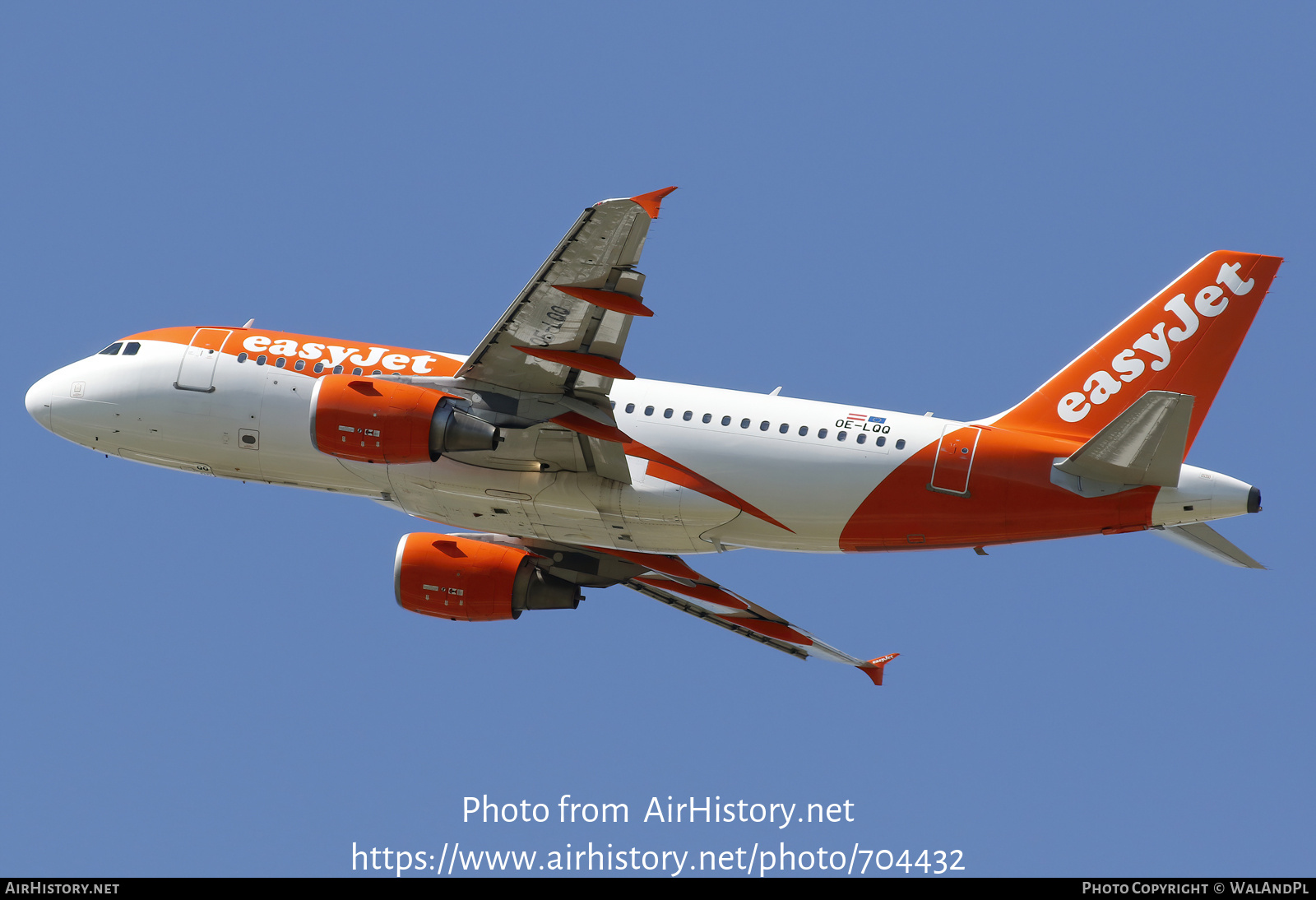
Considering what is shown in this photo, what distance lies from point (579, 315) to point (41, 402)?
13.9m

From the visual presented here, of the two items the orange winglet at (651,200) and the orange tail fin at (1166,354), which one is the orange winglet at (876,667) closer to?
the orange tail fin at (1166,354)

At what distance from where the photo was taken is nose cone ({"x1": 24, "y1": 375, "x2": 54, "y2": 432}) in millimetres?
32844

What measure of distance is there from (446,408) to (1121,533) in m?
13.9

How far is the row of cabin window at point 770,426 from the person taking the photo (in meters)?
30.0

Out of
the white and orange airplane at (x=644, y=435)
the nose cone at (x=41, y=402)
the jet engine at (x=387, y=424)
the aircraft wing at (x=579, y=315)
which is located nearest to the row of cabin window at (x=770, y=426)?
the white and orange airplane at (x=644, y=435)

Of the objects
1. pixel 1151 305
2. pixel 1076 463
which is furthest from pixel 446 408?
pixel 1151 305

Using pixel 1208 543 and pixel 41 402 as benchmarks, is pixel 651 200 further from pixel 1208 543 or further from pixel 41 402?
pixel 41 402

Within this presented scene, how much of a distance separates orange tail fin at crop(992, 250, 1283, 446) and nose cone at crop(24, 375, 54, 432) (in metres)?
21.6

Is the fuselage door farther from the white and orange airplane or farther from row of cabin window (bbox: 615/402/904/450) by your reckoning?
row of cabin window (bbox: 615/402/904/450)

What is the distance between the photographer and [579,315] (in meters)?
27.5

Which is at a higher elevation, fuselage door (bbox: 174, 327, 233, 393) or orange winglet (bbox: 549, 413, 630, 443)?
fuselage door (bbox: 174, 327, 233, 393)

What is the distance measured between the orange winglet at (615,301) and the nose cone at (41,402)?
47.2 feet

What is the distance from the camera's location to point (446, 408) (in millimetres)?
28516

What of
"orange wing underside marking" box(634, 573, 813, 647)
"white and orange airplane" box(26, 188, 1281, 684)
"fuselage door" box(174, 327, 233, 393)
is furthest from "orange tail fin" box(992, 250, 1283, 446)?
"fuselage door" box(174, 327, 233, 393)
